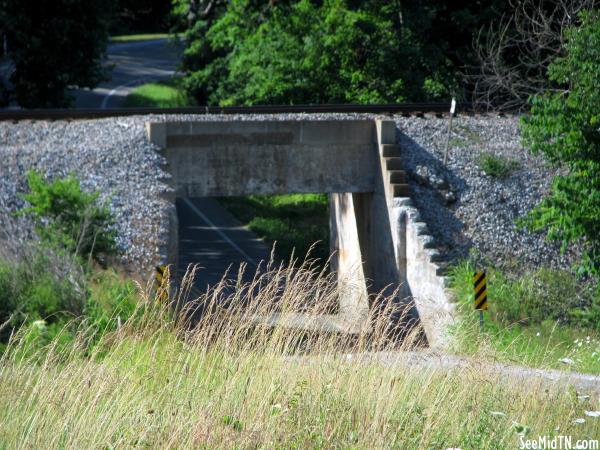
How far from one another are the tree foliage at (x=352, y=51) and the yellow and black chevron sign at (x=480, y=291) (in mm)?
11113

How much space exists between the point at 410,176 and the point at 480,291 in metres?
4.43

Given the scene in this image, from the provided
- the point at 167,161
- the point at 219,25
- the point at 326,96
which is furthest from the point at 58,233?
the point at 219,25

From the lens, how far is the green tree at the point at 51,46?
87.7 ft

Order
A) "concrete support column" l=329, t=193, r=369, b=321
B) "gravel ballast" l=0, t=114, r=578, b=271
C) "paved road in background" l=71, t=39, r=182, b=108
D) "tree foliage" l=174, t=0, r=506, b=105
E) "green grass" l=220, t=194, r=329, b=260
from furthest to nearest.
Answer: "paved road in background" l=71, t=39, r=182, b=108 < "tree foliage" l=174, t=0, r=506, b=105 < "green grass" l=220, t=194, r=329, b=260 < "concrete support column" l=329, t=193, r=369, b=321 < "gravel ballast" l=0, t=114, r=578, b=271

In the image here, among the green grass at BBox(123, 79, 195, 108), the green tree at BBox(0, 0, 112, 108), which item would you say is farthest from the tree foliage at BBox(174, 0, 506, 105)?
the green grass at BBox(123, 79, 195, 108)

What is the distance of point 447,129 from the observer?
2034cm

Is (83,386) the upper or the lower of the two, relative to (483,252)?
upper

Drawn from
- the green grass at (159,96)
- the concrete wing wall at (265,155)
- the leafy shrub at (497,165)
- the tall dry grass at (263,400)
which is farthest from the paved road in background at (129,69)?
the tall dry grass at (263,400)

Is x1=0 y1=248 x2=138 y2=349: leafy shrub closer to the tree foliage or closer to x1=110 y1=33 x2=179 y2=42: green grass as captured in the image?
the tree foliage

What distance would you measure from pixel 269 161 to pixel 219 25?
11.8 meters

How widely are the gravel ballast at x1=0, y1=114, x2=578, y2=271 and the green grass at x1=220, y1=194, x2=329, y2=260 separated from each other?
228 inches

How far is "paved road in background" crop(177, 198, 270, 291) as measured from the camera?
23.4 metres

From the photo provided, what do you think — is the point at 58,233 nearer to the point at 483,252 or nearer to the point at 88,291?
the point at 88,291

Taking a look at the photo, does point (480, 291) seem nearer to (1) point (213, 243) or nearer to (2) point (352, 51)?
(1) point (213, 243)
